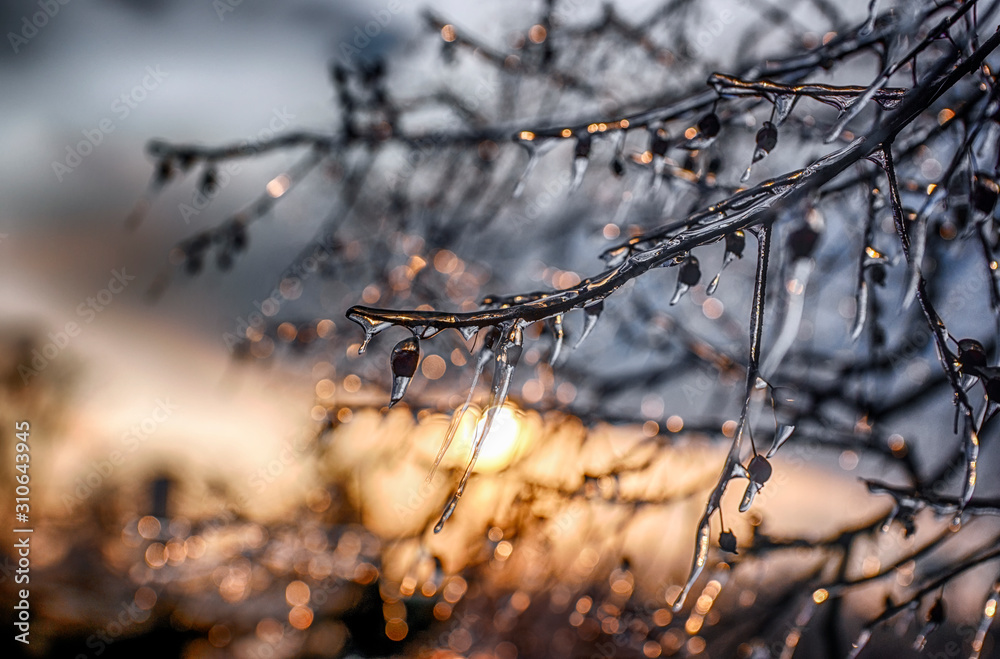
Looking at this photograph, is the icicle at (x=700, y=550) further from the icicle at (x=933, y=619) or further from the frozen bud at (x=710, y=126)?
the icicle at (x=933, y=619)

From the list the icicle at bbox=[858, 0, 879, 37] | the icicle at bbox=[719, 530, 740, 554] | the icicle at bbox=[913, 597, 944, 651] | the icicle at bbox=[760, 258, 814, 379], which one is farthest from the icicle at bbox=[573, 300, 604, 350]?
the icicle at bbox=[913, 597, 944, 651]

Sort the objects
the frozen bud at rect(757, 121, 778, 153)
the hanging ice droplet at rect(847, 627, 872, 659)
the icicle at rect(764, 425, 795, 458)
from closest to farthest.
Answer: the icicle at rect(764, 425, 795, 458)
the frozen bud at rect(757, 121, 778, 153)
the hanging ice droplet at rect(847, 627, 872, 659)

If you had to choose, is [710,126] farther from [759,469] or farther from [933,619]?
[933,619]

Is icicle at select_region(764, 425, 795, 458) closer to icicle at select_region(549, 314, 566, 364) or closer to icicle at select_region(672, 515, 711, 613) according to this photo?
icicle at select_region(672, 515, 711, 613)

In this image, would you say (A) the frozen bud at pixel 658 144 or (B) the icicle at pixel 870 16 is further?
(A) the frozen bud at pixel 658 144

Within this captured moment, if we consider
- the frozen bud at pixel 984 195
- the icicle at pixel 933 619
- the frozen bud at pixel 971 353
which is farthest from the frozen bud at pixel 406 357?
the icicle at pixel 933 619

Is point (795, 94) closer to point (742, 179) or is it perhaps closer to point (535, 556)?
point (742, 179)
